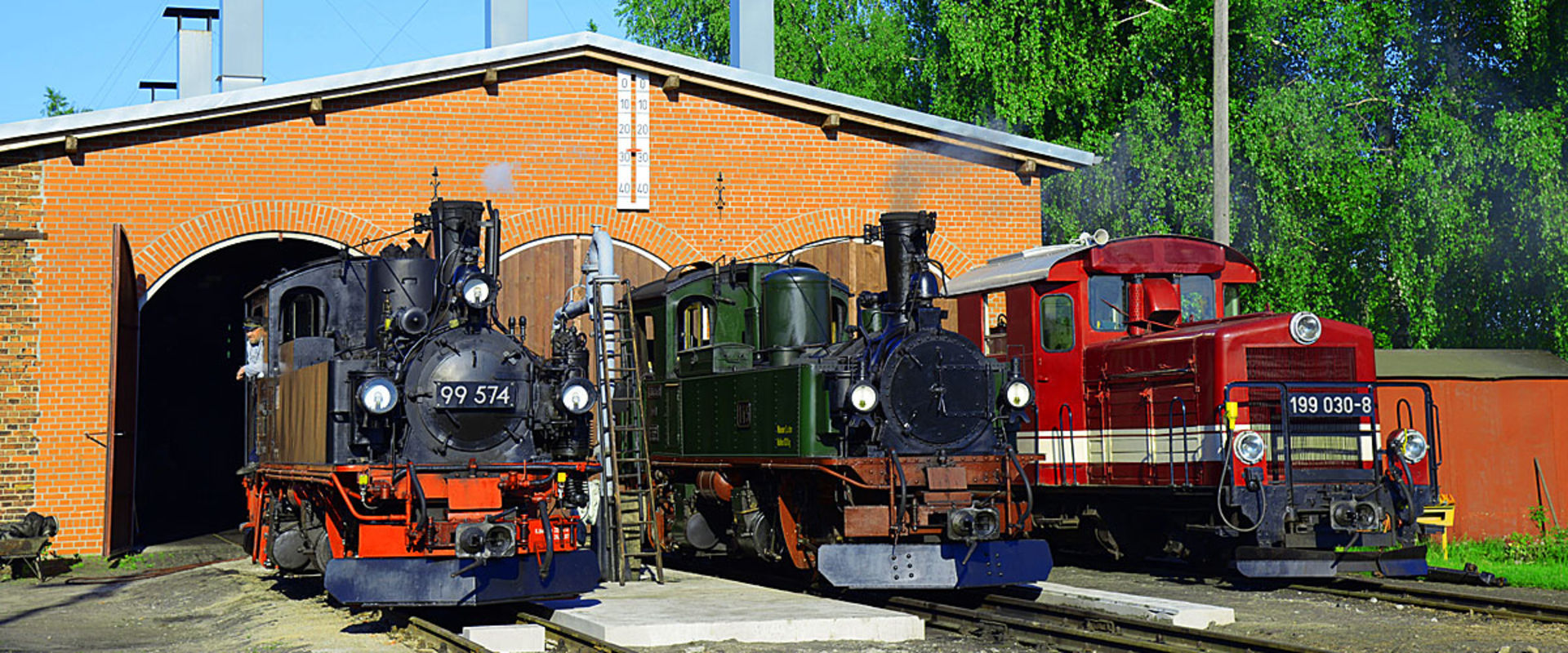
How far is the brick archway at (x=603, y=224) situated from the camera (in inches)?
763

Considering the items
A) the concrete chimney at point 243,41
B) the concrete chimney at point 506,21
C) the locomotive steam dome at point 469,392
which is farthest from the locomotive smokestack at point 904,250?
the concrete chimney at point 243,41

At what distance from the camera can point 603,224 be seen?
1972 centimetres

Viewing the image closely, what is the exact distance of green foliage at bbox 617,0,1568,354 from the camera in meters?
20.1

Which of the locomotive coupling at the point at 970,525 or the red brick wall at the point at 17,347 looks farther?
the red brick wall at the point at 17,347

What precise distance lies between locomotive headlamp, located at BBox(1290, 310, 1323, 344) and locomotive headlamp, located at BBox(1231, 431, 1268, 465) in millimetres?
1016

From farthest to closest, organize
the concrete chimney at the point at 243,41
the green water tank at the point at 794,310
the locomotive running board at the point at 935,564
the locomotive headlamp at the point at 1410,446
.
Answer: the concrete chimney at the point at 243,41, the green water tank at the point at 794,310, the locomotive headlamp at the point at 1410,446, the locomotive running board at the point at 935,564

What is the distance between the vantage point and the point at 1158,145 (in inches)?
968

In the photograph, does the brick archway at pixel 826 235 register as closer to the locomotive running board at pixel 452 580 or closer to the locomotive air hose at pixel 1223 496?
the locomotive air hose at pixel 1223 496

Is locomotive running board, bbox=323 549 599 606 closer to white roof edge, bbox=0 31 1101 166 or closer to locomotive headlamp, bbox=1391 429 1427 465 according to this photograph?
locomotive headlamp, bbox=1391 429 1427 465

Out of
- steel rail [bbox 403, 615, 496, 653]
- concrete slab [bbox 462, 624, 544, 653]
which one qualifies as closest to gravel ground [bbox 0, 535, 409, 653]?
steel rail [bbox 403, 615, 496, 653]

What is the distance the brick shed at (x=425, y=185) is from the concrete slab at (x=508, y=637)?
848 centimetres

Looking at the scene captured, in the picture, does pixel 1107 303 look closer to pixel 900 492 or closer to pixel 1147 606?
pixel 900 492

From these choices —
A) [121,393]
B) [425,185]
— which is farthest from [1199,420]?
[121,393]

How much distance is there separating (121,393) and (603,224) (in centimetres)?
595
